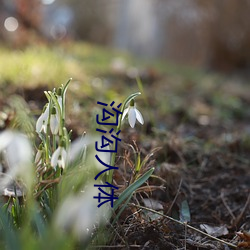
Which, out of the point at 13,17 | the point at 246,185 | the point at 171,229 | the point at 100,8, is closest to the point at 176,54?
the point at 13,17

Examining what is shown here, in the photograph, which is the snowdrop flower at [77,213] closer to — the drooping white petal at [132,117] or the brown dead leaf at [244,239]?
the drooping white petal at [132,117]

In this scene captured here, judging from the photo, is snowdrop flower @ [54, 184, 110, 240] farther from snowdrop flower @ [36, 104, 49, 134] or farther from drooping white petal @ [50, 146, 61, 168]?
snowdrop flower @ [36, 104, 49, 134]

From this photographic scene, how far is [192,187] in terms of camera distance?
Result: 76.5 inches

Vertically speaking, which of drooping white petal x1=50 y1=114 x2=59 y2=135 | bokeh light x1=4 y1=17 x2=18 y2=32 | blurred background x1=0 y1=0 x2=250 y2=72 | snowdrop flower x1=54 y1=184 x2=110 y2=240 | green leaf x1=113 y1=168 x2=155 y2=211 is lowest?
blurred background x1=0 y1=0 x2=250 y2=72

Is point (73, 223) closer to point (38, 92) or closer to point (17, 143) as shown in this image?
point (17, 143)

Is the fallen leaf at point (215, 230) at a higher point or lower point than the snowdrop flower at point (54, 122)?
lower

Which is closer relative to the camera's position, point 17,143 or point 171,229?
point 17,143

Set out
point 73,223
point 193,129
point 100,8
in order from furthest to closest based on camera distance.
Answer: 1. point 100,8
2. point 193,129
3. point 73,223

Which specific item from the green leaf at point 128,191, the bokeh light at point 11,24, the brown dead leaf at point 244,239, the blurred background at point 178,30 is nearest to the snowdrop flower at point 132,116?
the green leaf at point 128,191

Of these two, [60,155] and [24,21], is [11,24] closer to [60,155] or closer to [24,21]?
[24,21]

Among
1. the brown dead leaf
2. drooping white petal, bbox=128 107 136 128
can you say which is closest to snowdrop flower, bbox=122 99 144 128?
drooping white petal, bbox=128 107 136 128

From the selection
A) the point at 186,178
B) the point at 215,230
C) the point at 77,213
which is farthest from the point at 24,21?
the point at 77,213

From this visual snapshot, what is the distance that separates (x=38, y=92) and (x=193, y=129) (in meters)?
1.03

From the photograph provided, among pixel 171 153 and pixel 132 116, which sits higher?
pixel 132 116
